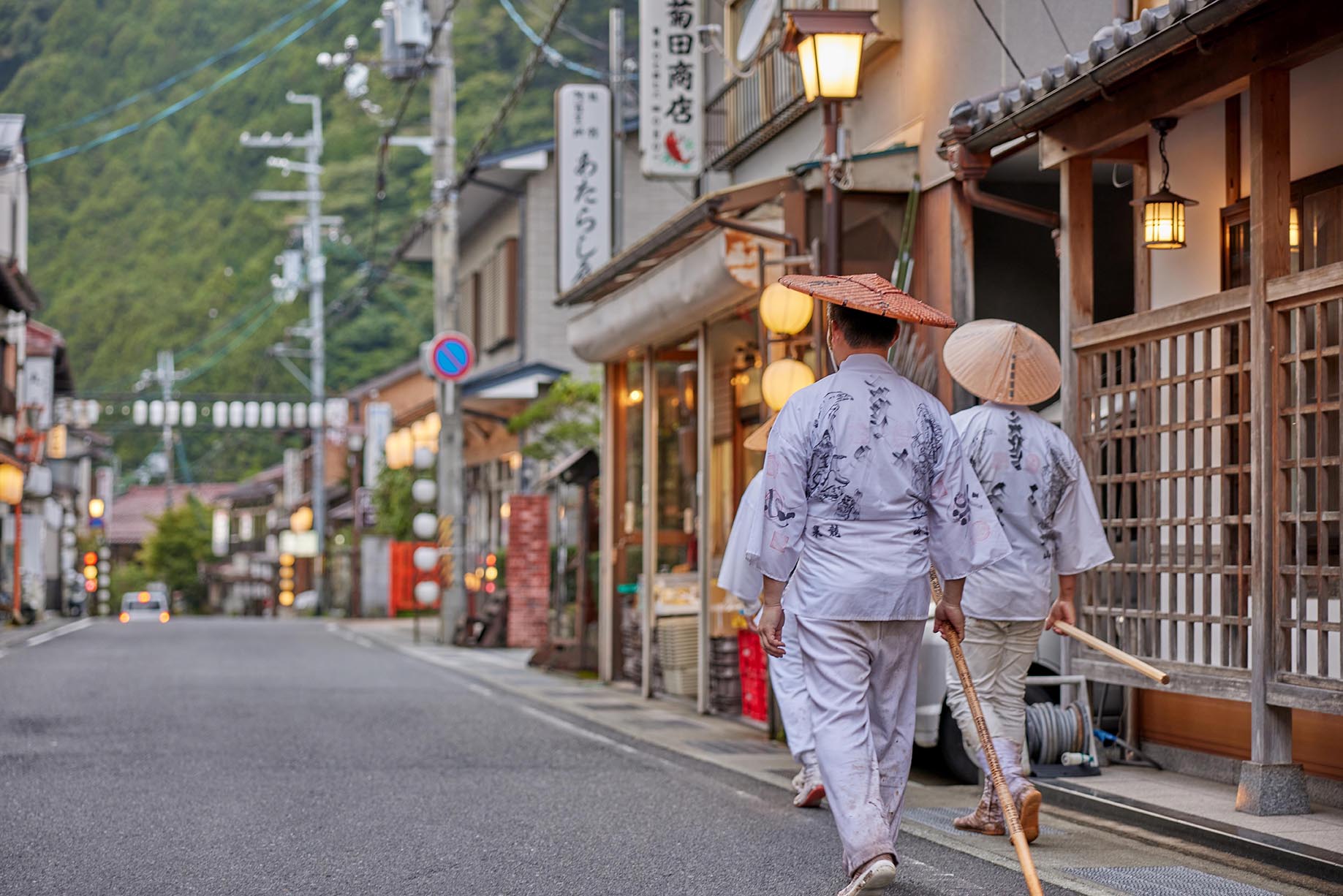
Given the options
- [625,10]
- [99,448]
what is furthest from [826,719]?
[99,448]

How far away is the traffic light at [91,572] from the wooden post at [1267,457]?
170 ft

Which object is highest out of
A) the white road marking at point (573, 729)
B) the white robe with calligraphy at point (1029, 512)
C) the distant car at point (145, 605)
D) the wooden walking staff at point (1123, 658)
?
the white robe with calligraphy at point (1029, 512)

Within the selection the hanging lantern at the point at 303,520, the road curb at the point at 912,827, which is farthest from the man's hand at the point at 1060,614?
the hanging lantern at the point at 303,520

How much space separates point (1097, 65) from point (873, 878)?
4227 mm

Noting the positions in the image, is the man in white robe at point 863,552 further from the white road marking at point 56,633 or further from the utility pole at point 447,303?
the white road marking at point 56,633

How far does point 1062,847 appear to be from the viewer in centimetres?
725

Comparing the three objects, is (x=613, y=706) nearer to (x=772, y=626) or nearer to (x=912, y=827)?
(x=912, y=827)

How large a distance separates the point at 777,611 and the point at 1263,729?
294cm

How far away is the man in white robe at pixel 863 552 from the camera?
229 inches

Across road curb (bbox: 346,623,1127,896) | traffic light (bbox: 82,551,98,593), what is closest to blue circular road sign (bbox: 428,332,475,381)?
road curb (bbox: 346,623,1127,896)

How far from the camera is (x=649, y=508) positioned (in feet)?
52.2

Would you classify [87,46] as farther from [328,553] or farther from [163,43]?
[328,553]

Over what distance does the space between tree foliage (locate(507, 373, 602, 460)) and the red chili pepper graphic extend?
850 cm

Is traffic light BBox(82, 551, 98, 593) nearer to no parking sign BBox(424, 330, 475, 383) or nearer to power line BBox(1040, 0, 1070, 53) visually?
no parking sign BBox(424, 330, 475, 383)
